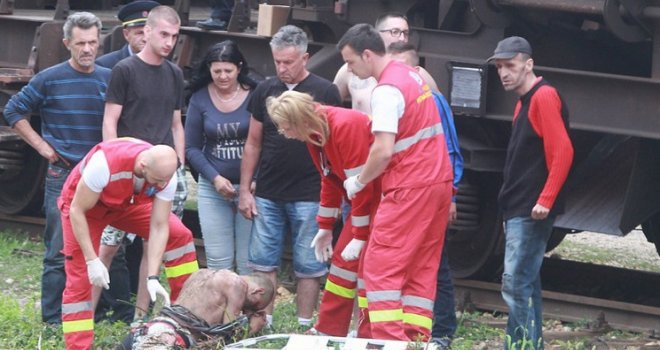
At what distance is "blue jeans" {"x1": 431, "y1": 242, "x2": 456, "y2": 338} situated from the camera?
23.7ft

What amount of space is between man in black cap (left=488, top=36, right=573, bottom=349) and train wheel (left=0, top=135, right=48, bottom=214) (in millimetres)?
4974

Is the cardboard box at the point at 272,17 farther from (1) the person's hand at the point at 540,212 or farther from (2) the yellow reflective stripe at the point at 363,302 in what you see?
(1) the person's hand at the point at 540,212

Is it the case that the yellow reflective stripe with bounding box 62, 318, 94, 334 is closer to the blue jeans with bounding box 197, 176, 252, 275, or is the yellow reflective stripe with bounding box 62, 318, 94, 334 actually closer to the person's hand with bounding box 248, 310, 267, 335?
the person's hand with bounding box 248, 310, 267, 335

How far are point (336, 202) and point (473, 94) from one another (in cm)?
159

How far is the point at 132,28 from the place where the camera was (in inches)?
320

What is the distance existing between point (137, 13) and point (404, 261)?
9.33ft

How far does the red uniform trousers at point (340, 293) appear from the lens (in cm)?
686

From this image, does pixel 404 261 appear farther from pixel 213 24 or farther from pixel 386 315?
pixel 213 24

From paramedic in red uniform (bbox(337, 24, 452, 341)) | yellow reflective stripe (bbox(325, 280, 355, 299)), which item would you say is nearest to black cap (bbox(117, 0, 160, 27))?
paramedic in red uniform (bbox(337, 24, 452, 341))

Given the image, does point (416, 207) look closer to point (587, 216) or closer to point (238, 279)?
point (238, 279)

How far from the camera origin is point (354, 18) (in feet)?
28.8

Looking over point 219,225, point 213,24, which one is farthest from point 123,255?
point 213,24

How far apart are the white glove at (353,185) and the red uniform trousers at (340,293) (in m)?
0.40

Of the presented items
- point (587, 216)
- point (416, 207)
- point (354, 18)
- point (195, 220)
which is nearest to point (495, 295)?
point (587, 216)
